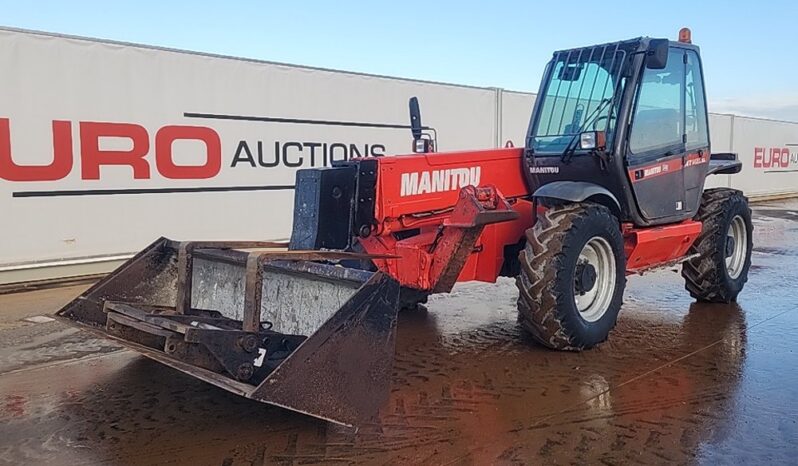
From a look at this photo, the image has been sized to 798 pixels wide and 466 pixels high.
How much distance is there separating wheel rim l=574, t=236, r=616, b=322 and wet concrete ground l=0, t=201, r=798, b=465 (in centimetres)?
32

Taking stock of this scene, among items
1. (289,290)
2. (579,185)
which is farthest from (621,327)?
(289,290)

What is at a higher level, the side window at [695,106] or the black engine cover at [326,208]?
the side window at [695,106]

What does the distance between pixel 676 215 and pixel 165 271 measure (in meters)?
4.52

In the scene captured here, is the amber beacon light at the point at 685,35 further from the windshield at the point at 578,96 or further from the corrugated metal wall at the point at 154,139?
the corrugated metal wall at the point at 154,139

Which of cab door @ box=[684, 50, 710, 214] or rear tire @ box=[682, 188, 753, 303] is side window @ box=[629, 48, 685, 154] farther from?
rear tire @ box=[682, 188, 753, 303]

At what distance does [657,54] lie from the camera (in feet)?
18.6

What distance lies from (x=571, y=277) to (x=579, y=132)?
148 centimetres

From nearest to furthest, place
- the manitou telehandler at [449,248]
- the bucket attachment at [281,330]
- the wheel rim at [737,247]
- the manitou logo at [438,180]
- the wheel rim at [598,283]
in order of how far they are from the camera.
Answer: the bucket attachment at [281,330], the manitou telehandler at [449,248], the manitou logo at [438,180], the wheel rim at [598,283], the wheel rim at [737,247]

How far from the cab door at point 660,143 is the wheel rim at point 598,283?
716 millimetres

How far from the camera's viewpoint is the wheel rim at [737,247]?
7.44m

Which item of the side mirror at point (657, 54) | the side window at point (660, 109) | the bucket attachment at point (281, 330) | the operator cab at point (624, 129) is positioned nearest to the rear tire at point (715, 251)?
the operator cab at point (624, 129)

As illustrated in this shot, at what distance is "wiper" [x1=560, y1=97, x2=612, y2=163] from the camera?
19.1 feet

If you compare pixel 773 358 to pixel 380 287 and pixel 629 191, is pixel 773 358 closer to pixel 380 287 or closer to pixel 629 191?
pixel 629 191

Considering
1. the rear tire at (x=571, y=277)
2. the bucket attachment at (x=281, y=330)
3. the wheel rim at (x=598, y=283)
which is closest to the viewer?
the bucket attachment at (x=281, y=330)
